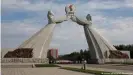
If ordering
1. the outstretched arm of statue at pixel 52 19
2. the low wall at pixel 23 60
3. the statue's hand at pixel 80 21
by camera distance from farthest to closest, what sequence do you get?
the statue's hand at pixel 80 21
the outstretched arm of statue at pixel 52 19
the low wall at pixel 23 60

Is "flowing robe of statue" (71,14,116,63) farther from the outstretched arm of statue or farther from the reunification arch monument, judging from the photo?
the outstretched arm of statue

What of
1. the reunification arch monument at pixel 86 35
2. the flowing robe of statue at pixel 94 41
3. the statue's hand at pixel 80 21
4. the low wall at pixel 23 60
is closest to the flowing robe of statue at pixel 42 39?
the reunification arch monument at pixel 86 35

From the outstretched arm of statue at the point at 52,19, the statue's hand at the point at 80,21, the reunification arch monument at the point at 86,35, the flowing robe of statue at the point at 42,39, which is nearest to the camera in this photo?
the flowing robe of statue at the point at 42,39

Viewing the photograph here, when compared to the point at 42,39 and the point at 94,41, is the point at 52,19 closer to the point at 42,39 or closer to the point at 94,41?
the point at 42,39

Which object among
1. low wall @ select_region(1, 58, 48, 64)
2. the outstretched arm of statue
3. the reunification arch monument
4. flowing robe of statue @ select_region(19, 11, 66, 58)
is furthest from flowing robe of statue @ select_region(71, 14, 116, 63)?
low wall @ select_region(1, 58, 48, 64)

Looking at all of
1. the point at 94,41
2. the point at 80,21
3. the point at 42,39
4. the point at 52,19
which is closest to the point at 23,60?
the point at 42,39

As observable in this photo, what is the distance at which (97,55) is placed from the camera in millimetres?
42156

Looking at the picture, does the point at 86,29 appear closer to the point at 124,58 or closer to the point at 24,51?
the point at 124,58

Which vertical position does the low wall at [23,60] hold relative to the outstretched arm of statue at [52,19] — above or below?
below

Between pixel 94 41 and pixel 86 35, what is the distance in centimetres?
208

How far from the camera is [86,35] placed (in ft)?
146

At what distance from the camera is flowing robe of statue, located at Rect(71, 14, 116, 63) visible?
42056 mm

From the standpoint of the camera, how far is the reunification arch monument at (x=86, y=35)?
40.6 metres

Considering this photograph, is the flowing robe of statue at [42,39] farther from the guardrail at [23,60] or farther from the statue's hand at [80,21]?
the statue's hand at [80,21]
